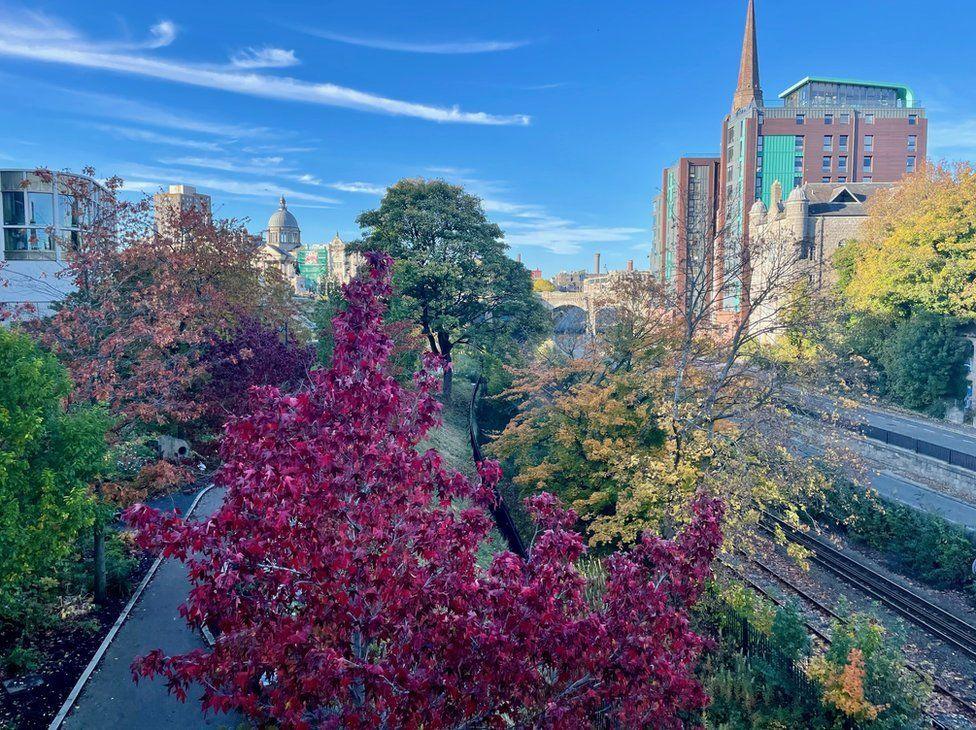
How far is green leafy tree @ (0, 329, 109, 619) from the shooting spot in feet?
33.1

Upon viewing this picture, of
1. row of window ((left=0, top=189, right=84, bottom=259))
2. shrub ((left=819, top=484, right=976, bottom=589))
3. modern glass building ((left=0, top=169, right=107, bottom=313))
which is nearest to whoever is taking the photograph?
shrub ((left=819, top=484, right=976, bottom=589))

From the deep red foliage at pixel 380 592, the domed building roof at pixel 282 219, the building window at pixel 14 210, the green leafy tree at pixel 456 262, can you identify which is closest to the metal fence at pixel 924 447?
the green leafy tree at pixel 456 262

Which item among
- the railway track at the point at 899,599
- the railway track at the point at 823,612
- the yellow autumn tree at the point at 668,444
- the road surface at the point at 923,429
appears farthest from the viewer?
the road surface at the point at 923,429

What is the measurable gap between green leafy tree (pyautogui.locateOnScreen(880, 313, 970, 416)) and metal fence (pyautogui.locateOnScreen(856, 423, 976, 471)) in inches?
328

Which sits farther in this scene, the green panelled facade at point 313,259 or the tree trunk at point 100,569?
the green panelled facade at point 313,259

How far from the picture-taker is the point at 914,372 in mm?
39094

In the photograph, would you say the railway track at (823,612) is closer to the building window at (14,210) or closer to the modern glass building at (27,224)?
the modern glass building at (27,224)

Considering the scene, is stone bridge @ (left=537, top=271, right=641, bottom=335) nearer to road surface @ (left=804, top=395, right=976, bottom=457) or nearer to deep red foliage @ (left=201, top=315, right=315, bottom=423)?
road surface @ (left=804, top=395, right=976, bottom=457)

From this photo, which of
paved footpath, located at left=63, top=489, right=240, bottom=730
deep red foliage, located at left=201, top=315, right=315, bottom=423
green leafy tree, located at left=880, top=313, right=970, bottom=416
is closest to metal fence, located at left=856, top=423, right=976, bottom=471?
green leafy tree, located at left=880, top=313, right=970, bottom=416

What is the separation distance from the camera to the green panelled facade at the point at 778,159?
7256 centimetres

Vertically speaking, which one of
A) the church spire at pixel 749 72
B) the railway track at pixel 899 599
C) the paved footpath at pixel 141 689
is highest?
the church spire at pixel 749 72

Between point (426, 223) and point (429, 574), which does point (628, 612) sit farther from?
point (426, 223)

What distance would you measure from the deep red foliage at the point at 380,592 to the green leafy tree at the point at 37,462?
227 inches

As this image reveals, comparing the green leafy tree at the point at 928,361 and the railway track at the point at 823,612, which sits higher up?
the green leafy tree at the point at 928,361
